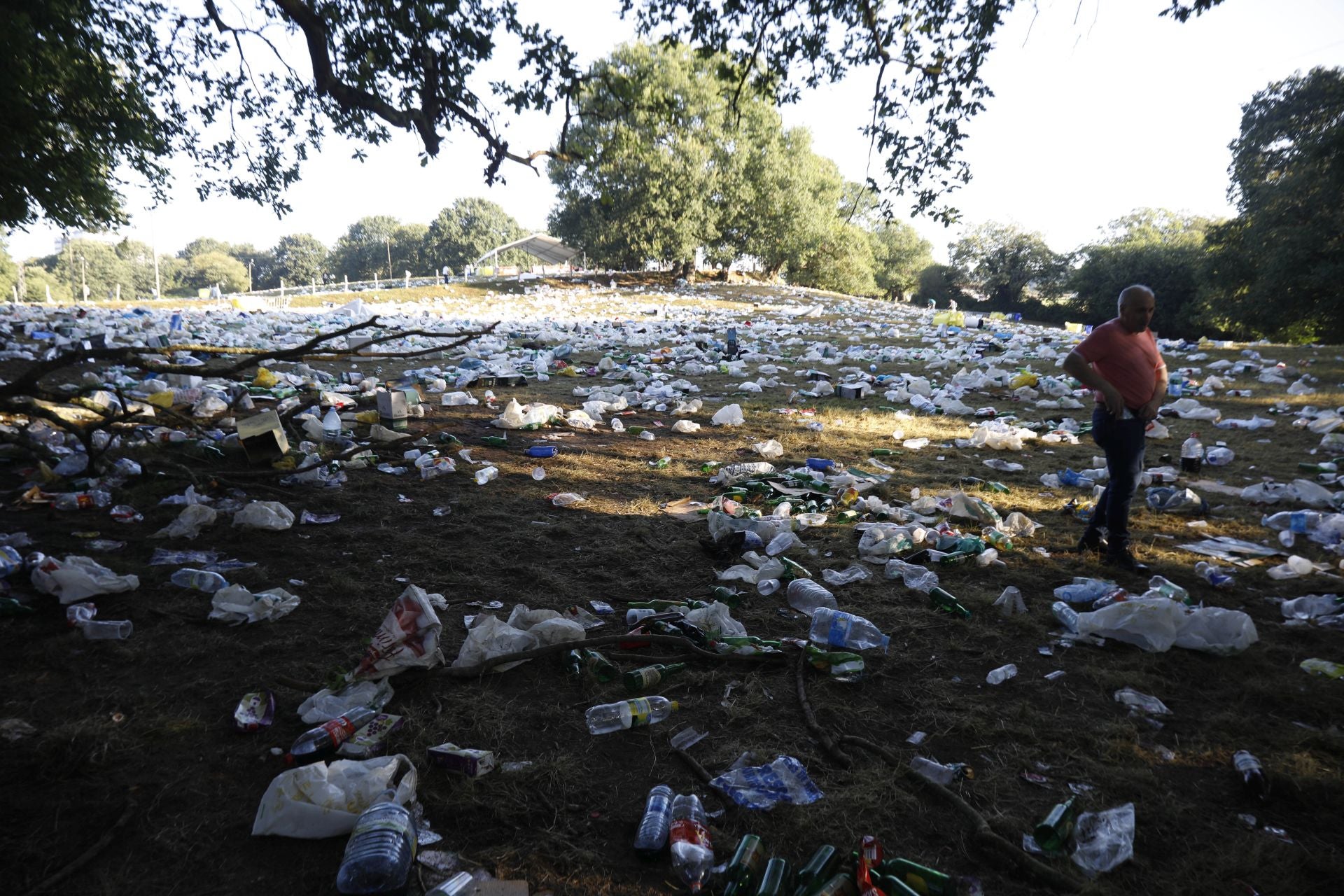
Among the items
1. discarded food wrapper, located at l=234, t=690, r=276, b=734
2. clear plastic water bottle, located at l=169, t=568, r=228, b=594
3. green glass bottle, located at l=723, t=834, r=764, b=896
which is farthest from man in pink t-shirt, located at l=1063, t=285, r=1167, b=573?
clear plastic water bottle, located at l=169, t=568, r=228, b=594

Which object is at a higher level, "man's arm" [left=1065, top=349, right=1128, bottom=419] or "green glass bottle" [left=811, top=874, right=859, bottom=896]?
"man's arm" [left=1065, top=349, right=1128, bottom=419]

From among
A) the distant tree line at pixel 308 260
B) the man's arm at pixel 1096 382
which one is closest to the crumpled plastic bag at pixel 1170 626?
the man's arm at pixel 1096 382

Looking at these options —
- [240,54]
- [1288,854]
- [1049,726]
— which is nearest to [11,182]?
[240,54]

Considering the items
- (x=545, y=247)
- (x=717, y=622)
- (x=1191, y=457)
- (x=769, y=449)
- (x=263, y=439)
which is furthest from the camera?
(x=545, y=247)

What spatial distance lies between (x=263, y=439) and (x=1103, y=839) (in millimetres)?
4349

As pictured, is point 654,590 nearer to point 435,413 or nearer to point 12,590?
point 12,590

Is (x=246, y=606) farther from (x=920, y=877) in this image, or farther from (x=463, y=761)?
(x=920, y=877)

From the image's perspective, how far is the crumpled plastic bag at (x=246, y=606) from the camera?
7.90 feet

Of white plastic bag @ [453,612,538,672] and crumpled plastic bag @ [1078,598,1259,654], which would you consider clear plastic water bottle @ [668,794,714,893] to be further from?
crumpled plastic bag @ [1078,598,1259,654]

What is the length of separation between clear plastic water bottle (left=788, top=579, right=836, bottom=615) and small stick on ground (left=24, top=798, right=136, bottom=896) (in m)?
2.04

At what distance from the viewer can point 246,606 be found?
2.45 m

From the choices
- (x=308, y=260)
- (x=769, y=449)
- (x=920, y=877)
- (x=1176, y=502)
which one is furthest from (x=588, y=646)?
(x=308, y=260)

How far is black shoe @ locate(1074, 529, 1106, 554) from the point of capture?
319cm

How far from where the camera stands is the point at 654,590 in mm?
2824
